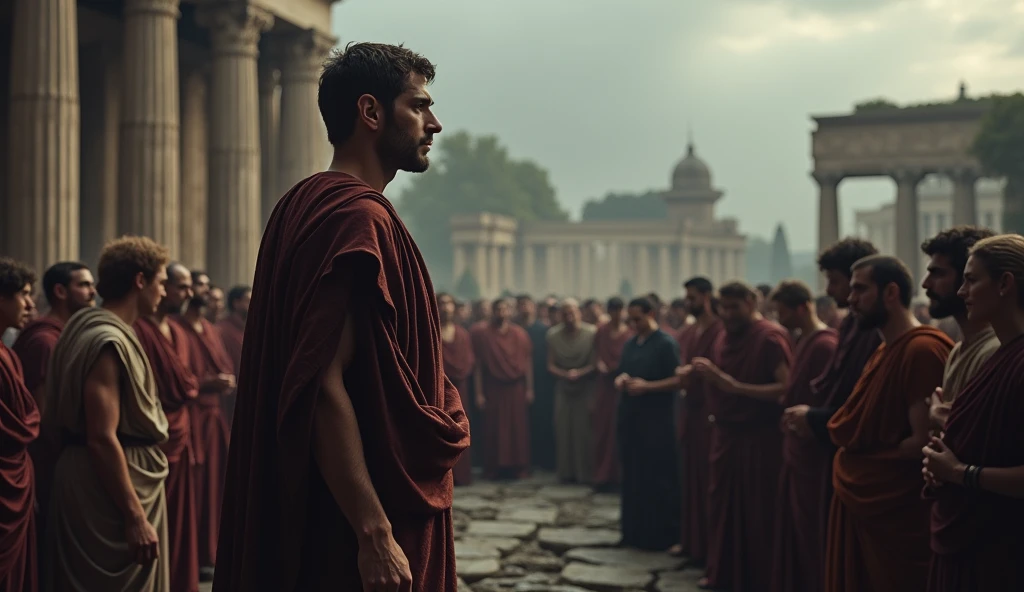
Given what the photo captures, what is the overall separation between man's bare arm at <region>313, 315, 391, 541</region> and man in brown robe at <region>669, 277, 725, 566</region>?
673 centimetres

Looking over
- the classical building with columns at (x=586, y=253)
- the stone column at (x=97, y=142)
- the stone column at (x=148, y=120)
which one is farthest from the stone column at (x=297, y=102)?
the classical building with columns at (x=586, y=253)

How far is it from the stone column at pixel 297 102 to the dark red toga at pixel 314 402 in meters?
17.1

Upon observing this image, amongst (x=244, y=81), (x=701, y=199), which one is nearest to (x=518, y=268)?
(x=701, y=199)

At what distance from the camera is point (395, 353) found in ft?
8.75

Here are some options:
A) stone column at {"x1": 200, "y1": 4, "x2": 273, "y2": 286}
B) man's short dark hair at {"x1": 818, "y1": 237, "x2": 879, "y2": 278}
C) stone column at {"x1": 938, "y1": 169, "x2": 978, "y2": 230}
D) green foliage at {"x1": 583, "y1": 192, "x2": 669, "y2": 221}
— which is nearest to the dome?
green foliage at {"x1": 583, "y1": 192, "x2": 669, "y2": 221}

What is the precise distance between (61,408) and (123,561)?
28.3 inches

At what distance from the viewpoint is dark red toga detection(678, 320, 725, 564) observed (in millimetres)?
9125

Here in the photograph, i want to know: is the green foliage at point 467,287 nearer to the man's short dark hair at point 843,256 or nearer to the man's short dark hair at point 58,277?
the man's short dark hair at point 58,277

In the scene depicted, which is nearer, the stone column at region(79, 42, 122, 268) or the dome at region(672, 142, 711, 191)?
the stone column at region(79, 42, 122, 268)

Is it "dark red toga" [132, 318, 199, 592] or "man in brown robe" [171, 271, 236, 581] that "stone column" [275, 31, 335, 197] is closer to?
"man in brown robe" [171, 271, 236, 581]

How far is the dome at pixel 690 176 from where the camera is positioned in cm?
9606

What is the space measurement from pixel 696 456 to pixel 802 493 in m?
2.79

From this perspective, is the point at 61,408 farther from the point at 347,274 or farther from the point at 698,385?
the point at 698,385

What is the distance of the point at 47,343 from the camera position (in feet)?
18.8
